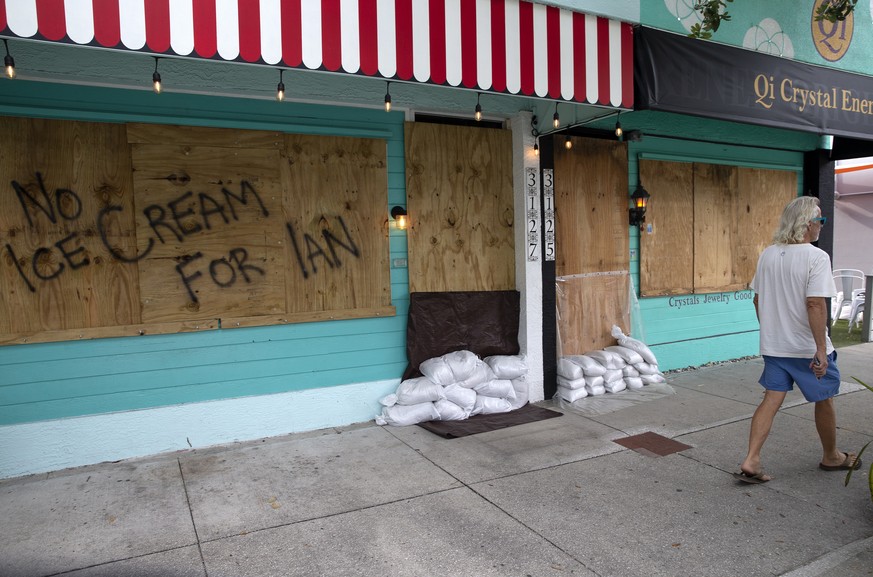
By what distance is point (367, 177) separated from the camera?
558cm

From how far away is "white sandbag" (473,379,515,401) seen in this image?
5.88 metres

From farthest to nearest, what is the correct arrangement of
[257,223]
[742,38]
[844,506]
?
[742,38] → [257,223] → [844,506]

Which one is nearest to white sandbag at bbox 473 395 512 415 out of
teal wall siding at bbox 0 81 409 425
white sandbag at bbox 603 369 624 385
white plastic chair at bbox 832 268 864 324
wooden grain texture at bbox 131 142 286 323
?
teal wall siding at bbox 0 81 409 425

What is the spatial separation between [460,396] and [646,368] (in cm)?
249

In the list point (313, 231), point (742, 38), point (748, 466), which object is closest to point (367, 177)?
point (313, 231)

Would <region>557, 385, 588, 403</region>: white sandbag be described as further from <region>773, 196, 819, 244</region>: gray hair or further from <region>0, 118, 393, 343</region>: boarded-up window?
<region>773, 196, 819, 244</region>: gray hair

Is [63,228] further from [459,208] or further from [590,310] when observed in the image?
[590,310]

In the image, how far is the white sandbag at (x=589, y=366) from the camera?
21.1 ft

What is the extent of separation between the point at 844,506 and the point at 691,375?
3.69 meters

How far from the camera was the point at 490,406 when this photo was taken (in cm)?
586

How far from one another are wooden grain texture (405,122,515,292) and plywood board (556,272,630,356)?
83 cm

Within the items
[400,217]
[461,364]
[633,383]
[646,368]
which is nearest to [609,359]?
[633,383]

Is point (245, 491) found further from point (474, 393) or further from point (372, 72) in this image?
point (372, 72)

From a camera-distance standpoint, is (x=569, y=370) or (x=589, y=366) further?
(x=589, y=366)
